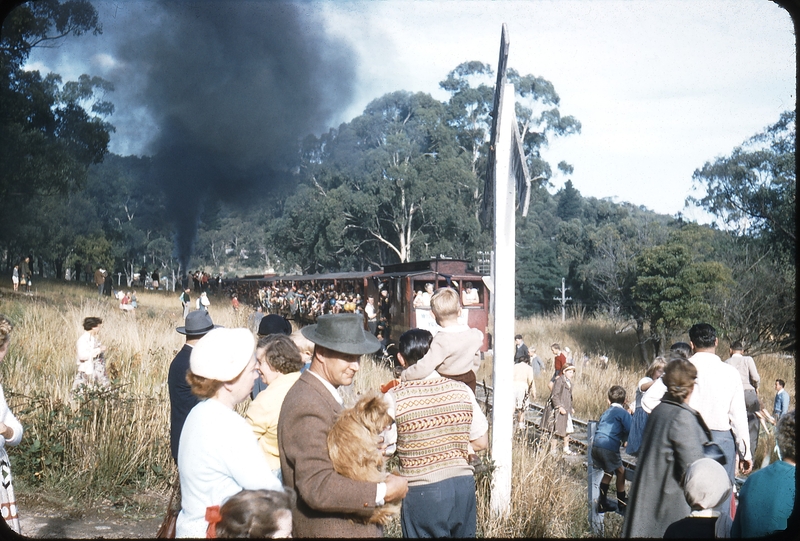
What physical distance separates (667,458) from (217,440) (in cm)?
222

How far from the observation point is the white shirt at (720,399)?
4215 millimetres

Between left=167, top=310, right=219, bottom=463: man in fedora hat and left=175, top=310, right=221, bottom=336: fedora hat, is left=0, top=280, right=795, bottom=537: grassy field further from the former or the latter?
left=175, top=310, right=221, bottom=336: fedora hat

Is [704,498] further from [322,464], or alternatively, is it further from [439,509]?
[322,464]

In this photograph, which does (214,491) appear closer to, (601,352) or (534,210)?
(601,352)

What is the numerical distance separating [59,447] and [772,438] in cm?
856

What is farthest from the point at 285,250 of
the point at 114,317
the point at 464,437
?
the point at 464,437

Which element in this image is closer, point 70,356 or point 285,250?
point 70,356

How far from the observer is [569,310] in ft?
109

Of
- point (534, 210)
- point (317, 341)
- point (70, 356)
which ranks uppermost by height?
point (534, 210)

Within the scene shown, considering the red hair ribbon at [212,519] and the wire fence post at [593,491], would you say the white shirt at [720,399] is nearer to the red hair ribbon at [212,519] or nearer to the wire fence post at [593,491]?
the wire fence post at [593,491]

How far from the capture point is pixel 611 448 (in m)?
5.14

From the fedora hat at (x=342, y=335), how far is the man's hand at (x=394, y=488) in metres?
0.47

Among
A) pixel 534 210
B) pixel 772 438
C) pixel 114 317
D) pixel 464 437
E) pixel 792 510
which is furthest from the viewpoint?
pixel 534 210

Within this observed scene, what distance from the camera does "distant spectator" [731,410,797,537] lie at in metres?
2.56
